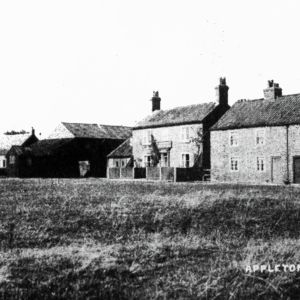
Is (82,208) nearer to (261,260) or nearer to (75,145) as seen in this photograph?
(261,260)

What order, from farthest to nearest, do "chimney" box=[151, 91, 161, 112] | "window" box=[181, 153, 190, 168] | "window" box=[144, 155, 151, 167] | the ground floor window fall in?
the ground floor window, "chimney" box=[151, 91, 161, 112], "window" box=[144, 155, 151, 167], "window" box=[181, 153, 190, 168]

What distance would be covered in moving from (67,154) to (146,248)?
5290cm

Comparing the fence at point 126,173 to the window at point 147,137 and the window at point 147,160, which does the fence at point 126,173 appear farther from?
the window at point 147,137

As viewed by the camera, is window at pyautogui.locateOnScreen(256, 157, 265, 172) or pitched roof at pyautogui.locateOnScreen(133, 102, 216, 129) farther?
pitched roof at pyautogui.locateOnScreen(133, 102, 216, 129)

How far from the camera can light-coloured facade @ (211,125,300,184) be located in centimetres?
3850

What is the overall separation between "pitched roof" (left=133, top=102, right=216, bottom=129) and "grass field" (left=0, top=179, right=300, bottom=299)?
101ft

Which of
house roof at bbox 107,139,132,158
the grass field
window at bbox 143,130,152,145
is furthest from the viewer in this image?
house roof at bbox 107,139,132,158

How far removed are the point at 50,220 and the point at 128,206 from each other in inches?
140

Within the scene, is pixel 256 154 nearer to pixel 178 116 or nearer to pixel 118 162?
pixel 178 116

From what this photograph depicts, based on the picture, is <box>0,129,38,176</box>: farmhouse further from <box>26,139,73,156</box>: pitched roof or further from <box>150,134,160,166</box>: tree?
<box>150,134,160,166</box>: tree

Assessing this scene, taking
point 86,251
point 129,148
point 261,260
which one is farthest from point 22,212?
point 129,148

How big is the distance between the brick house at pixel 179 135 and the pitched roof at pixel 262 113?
2.95 meters

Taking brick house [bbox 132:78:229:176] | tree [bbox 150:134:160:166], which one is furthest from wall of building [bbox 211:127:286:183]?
tree [bbox 150:134:160:166]

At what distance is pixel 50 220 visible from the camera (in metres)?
14.3
